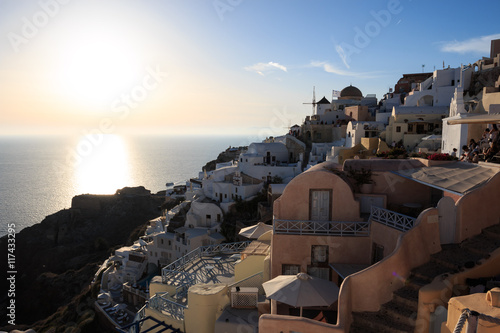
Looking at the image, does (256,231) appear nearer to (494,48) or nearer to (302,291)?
(302,291)

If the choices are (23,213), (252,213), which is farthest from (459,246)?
(23,213)

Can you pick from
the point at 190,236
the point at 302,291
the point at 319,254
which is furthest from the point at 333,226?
the point at 190,236

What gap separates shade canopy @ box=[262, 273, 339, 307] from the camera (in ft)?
29.6

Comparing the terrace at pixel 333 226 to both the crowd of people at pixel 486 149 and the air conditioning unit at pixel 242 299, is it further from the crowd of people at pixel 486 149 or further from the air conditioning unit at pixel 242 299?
the crowd of people at pixel 486 149

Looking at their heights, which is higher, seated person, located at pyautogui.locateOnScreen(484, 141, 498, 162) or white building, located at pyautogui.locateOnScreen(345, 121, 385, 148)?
white building, located at pyautogui.locateOnScreen(345, 121, 385, 148)

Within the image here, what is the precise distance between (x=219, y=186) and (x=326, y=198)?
3515 cm

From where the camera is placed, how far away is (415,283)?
816cm

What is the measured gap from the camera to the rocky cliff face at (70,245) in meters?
46.8

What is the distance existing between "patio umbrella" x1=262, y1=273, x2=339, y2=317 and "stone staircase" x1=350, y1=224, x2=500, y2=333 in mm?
1103

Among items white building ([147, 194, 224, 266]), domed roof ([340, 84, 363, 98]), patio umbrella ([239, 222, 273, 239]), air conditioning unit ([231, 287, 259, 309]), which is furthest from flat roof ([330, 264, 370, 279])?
domed roof ([340, 84, 363, 98])

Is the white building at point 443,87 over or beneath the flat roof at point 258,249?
over

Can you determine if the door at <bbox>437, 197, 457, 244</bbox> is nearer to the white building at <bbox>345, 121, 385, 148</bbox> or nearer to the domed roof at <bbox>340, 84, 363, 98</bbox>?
the white building at <bbox>345, 121, 385, 148</bbox>

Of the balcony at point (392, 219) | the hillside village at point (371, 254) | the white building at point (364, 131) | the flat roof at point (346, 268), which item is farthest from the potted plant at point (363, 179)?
the white building at point (364, 131)

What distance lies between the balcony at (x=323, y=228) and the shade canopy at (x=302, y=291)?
7.55ft
